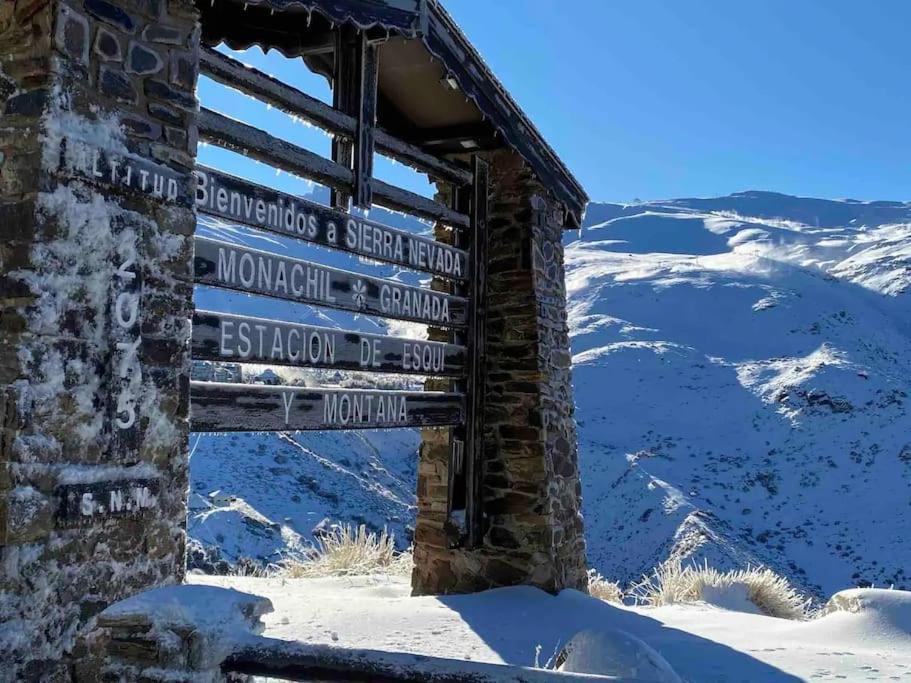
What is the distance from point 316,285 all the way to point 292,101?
123 centimetres

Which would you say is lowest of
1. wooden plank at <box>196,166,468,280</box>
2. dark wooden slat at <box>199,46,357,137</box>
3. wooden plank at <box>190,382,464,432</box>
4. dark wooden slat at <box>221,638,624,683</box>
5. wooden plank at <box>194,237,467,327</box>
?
dark wooden slat at <box>221,638,624,683</box>

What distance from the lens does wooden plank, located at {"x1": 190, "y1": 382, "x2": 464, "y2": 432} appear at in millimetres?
4938

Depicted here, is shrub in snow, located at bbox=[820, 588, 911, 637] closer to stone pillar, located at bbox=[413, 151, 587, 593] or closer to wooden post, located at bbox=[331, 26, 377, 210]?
stone pillar, located at bbox=[413, 151, 587, 593]

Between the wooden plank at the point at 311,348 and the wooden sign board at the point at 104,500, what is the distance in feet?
3.30

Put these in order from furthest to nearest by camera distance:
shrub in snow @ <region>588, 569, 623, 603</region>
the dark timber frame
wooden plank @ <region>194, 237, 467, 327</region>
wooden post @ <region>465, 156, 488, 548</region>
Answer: shrub in snow @ <region>588, 569, 623, 603</region>
wooden post @ <region>465, 156, 488, 548</region>
the dark timber frame
wooden plank @ <region>194, 237, 467, 327</region>

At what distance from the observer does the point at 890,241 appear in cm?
3741

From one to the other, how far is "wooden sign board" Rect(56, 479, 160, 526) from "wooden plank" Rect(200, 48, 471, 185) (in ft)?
8.47

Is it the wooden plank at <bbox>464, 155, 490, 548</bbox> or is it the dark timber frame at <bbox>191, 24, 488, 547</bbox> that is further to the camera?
the wooden plank at <bbox>464, 155, 490, 548</bbox>

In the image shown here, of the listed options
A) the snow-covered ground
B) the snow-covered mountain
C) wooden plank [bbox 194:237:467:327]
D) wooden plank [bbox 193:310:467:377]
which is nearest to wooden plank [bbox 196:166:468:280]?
wooden plank [bbox 194:237:467:327]

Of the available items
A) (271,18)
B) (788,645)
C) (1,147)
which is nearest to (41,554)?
(1,147)

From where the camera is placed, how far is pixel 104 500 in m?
3.75

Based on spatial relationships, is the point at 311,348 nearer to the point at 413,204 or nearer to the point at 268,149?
the point at 268,149

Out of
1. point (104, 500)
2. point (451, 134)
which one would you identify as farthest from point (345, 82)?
point (104, 500)

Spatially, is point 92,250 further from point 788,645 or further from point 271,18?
point 788,645
